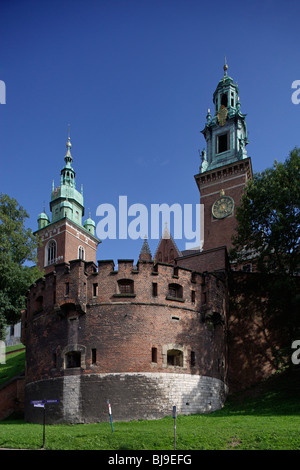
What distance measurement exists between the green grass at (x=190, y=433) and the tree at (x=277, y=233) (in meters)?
7.23

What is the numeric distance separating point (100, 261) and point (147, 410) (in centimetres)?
914

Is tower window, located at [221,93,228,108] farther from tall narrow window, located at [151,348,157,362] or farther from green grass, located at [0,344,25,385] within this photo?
tall narrow window, located at [151,348,157,362]

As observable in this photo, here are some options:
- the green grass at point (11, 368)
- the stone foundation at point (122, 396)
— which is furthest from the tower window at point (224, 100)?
the stone foundation at point (122, 396)

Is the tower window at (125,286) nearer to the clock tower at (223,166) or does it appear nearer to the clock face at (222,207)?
the clock tower at (223,166)

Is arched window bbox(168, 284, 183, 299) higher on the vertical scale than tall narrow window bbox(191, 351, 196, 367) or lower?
higher

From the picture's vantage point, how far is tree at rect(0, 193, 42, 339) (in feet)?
133

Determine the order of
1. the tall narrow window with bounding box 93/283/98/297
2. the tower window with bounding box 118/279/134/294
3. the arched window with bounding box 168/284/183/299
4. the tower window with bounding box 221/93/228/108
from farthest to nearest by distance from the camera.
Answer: the tower window with bounding box 221/93/228/108
the arched window with bounding box 168/284/183/299
the tower window with bounding box 118/279/134/294
the tall narrow window with bounding box 93/283/98/297

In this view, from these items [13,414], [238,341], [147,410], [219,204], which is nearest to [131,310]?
[147,410]

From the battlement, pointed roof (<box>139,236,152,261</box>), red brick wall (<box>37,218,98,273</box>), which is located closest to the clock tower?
pointed roof (<box>139,236,152,261</box>)

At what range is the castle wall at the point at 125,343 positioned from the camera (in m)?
29.7

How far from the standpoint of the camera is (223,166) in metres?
65.0

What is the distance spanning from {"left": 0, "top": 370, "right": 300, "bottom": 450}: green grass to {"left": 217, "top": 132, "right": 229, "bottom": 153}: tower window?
4296 centimetres

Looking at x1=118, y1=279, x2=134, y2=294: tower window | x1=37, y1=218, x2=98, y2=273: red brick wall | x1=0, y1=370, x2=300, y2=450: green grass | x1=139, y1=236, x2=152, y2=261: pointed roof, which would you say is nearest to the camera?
x1=0, y1=370, x2=300, y2=450: green grass

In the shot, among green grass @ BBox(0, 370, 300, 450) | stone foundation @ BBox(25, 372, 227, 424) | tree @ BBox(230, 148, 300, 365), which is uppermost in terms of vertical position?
tree @ BBox(230, 148, 300, 365)
